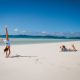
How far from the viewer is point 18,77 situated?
605cm

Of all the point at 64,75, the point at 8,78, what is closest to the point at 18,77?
the point at 8,78

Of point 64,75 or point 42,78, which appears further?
point 64,75

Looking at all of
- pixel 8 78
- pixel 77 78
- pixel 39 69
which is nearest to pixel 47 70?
pixel 39 69

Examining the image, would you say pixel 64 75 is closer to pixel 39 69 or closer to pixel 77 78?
pixel 77 78

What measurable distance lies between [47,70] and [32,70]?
0.73m

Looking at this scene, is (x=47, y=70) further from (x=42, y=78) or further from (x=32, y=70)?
(x=42, y=78)

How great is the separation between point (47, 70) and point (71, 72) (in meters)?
1.14

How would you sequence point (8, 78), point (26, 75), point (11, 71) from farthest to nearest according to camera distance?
point (11, 71), point (26, 75), point (8, 78)

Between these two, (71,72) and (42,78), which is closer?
(42,78)

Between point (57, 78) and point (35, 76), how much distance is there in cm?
93

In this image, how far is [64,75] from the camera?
21.1ft

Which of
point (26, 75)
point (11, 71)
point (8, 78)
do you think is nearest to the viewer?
point (8, 78)

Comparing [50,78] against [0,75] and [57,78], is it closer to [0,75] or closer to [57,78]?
[57,78]

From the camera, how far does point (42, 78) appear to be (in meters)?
6.01
